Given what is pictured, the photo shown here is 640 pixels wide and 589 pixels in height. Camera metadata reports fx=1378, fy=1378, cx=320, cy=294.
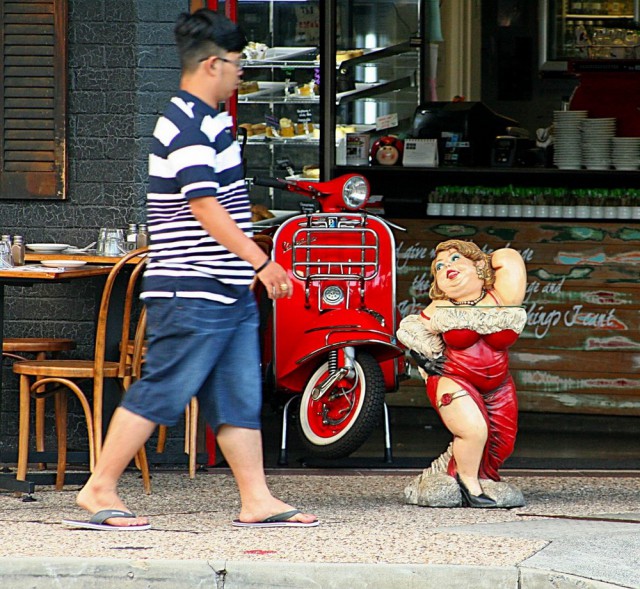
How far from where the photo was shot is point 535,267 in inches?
346

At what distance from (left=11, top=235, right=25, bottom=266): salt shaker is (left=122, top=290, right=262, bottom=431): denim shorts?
1457 millimetres

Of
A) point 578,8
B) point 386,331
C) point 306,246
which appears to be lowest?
point 386,331

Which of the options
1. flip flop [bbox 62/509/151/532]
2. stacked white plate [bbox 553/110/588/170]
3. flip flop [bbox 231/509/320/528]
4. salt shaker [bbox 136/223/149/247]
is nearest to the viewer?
flip flop [bbox 62/509/151/532]

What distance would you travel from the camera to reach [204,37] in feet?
17.5

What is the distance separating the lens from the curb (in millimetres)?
4727

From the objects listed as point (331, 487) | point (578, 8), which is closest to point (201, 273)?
point (331, 487)

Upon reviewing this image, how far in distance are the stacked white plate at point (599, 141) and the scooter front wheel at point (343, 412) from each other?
3.17m

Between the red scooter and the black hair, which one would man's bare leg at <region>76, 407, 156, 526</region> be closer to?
the black hair

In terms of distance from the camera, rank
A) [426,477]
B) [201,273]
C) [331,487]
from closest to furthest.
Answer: [201,273] → [426,477] → [331,487]

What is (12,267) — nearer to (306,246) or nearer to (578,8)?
(306,246)

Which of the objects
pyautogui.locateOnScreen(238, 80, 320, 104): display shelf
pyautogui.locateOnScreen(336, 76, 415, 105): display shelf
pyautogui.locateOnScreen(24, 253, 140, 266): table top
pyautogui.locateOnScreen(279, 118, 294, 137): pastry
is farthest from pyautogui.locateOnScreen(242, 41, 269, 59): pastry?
pyautogui.locateOnScreen(24, 253, 140, 266): table top

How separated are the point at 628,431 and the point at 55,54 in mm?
4115

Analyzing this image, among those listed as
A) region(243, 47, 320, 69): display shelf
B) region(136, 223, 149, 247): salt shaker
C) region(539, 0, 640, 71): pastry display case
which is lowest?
region(136, 223, 149, 247): salt shaker

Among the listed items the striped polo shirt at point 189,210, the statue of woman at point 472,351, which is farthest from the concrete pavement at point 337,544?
the striped polo shirt at point 189,210
